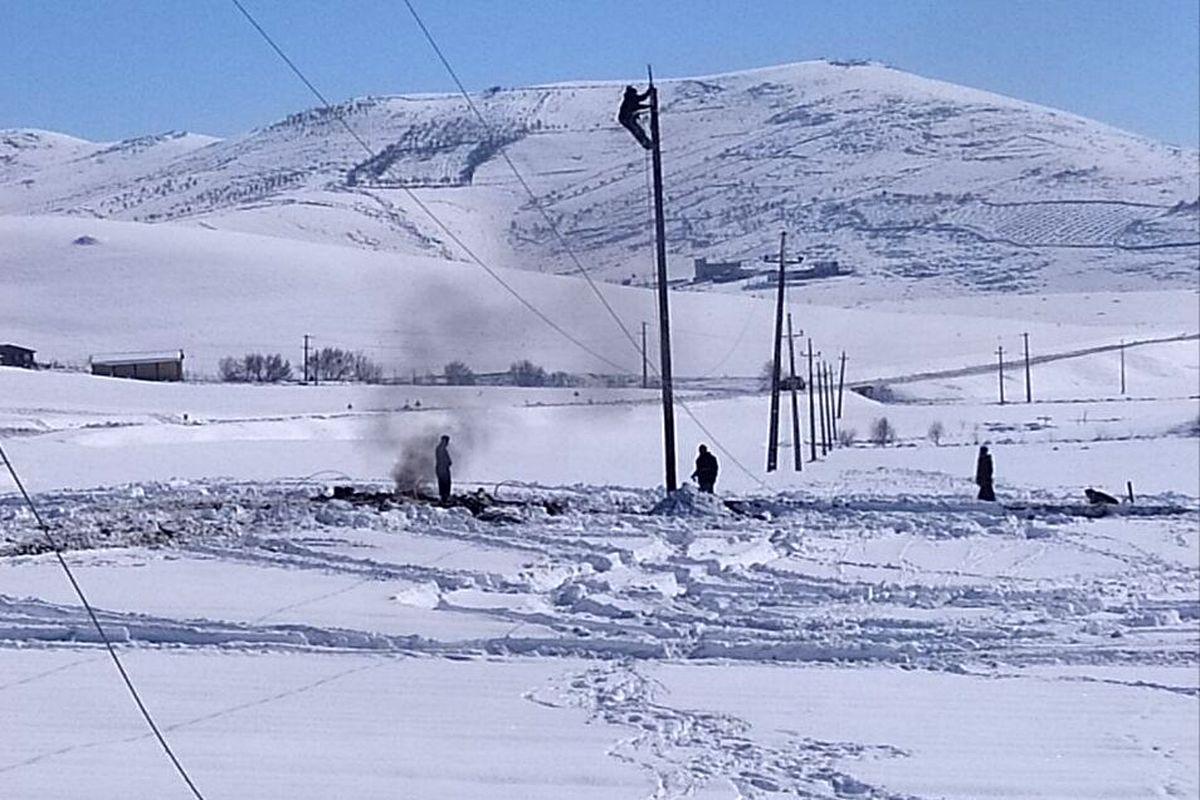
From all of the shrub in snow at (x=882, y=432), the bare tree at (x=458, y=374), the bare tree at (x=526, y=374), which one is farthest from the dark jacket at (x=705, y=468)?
the shrub in snow at (x=882, y=432)

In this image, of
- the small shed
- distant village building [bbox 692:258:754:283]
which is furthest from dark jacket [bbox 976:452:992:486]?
distant village building [bbox 692:258:754:283]

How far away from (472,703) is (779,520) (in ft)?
54.2

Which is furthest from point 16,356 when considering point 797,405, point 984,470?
point 797,405

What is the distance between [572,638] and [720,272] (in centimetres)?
11530

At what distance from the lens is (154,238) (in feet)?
126

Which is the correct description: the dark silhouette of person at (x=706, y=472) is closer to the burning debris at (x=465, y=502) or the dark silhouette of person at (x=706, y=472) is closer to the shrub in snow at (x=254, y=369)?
the burning debris at (x=465, y=502)

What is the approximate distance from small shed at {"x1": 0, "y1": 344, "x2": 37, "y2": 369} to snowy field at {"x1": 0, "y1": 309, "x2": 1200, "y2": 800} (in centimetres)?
17

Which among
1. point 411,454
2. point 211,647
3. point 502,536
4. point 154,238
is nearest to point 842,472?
point 411,454

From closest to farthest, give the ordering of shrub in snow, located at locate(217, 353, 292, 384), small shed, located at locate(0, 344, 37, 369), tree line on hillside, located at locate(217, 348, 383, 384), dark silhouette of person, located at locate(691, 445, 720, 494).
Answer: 1. small shed, located at locate(0, 344, 37, 369)
2. shrub in snow, located at locate(217, 353, 292, 384)
3. tree line on hillside, located at locate(217, 348, 383, 384)
4. dark silhouette of person, located at locate(691, 445, 720, 494)

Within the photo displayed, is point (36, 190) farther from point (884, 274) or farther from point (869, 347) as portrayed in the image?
point (884, 274)

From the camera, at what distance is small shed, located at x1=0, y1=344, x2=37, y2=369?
1018 centimetres

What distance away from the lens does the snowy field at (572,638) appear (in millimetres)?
9461

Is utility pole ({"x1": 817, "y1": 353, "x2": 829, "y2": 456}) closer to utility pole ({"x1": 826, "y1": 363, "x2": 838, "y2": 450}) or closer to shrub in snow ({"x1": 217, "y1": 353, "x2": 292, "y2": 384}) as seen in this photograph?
utility pole ({"x1": 826, "y1": 363, "x2": 838, "y2": 450})

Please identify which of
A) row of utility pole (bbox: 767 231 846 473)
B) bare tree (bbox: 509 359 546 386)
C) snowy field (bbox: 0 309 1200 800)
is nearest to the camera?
snowy field (bbox: 0 309 1200 800)
